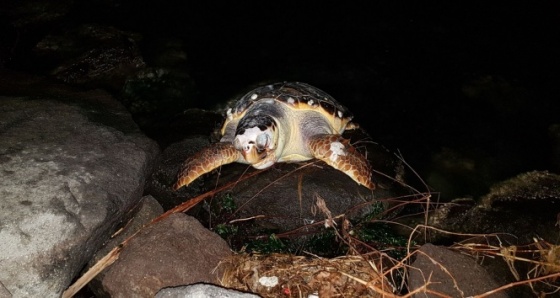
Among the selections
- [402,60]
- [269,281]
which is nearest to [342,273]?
[269,281]

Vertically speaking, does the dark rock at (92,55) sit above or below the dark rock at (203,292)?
above

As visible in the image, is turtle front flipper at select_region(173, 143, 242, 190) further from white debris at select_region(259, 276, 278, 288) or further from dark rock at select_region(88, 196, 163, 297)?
white debris at select_region(259, 276, 278, 288)

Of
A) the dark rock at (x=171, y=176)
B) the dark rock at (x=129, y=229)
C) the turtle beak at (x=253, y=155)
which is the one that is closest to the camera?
the dark rock at (x=129, y=229)

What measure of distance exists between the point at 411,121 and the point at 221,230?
11.3ft

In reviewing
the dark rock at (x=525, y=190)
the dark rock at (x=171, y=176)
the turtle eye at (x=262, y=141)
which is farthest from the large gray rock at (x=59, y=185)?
the dark rock at (x=525, y=190)

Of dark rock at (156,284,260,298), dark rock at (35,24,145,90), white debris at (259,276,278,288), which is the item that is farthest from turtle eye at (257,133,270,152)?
dark rock at (35,24,145,90)

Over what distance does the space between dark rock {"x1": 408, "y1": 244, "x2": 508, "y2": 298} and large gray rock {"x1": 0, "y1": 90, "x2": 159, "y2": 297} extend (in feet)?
7.92

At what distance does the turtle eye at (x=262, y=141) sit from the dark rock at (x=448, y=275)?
68.1 inches

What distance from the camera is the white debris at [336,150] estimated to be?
3793mm

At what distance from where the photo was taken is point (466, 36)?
841 cm

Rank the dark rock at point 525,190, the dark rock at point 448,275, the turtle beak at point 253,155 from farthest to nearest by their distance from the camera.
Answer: the dark rock at point 525,190 → the turtle beak at point 253,155 → the dark rock at point 448,275

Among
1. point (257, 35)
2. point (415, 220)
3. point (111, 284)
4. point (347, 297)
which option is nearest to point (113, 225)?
point (111, 284)

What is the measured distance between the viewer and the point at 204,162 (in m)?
3.81

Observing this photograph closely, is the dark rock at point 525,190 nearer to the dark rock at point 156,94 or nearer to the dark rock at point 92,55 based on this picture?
the dark rock at point 156,94
